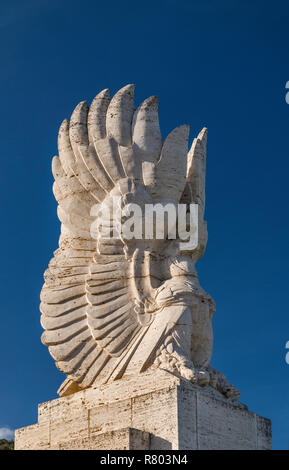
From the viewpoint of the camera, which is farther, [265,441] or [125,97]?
[125,97]

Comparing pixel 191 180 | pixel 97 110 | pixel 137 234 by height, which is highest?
pixel 97 110

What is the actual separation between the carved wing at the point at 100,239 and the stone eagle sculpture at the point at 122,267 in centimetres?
2

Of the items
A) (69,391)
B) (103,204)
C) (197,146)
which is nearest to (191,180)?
(197,146)

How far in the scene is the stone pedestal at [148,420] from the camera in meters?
13.2

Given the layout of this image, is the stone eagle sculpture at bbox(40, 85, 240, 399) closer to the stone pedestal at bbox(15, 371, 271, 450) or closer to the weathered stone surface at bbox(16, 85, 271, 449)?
the weathered stone surface at bbox(16, 85, 271, 449)

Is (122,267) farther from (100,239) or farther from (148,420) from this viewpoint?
(148,420)

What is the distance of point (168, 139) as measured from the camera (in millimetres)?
15711

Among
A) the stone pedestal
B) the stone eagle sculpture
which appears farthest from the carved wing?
the stone pedestal

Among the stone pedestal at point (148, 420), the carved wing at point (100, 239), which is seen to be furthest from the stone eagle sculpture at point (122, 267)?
the stone pedestal at point (148, 420)

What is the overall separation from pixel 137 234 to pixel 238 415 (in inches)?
132

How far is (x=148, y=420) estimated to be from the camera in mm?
13438

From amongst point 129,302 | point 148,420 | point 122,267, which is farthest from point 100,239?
point 148,420

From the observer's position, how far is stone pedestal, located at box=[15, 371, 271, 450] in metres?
13.2

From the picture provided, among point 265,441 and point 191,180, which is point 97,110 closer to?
point 191,180
